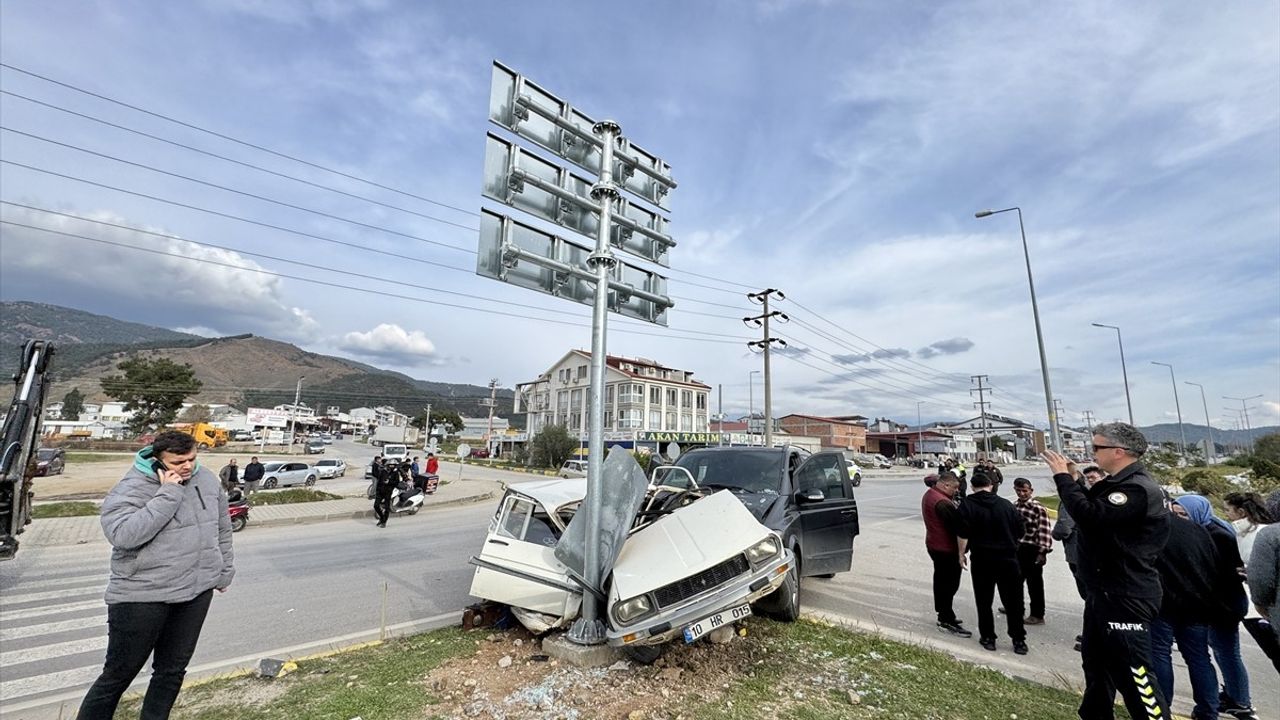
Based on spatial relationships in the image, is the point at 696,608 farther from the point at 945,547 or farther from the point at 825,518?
the point at 825,518

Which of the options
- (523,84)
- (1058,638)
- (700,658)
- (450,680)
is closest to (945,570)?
(1058,638)

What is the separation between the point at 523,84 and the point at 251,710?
19.4 feet

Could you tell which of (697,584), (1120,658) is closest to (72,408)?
(697,584)

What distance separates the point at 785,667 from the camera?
4594 millimetres

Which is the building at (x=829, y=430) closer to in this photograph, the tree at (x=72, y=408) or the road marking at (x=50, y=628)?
the road marking at (x=50, y=628)

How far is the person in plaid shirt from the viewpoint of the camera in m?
6.16

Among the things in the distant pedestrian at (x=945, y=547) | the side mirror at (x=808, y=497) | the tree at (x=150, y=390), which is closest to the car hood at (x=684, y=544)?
the side mirror at (x=808, y=497)

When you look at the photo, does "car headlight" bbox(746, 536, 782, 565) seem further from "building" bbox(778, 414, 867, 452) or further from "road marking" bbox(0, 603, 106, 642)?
"building" bbox(778, 414, 867, 452)

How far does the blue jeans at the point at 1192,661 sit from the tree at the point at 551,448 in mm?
49333

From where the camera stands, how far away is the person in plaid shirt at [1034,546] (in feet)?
20.2

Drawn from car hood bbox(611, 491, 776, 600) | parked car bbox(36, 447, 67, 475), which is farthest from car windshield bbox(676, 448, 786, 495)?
parked car bbox(36, 447, 67, 475)

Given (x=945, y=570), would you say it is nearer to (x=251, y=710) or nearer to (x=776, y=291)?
(x=251, y=710)

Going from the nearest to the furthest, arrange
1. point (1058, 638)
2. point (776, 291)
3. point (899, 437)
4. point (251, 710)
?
point (251, 710) < point (1058, 638) < point (776, 291) < point (899, 437)

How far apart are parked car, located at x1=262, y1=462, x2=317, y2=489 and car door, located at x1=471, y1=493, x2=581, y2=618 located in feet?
91.8
